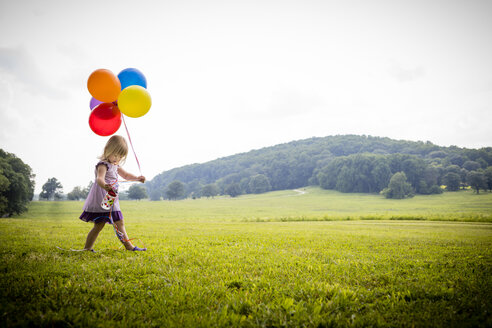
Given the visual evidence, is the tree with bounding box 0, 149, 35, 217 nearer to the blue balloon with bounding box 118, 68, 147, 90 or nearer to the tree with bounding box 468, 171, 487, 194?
the blue balloon with bounding box 118, 68, 147, 90

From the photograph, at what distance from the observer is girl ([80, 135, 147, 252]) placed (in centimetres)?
500

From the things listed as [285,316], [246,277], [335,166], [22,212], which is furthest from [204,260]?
[335,166]

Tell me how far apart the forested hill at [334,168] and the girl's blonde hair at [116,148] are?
105 m

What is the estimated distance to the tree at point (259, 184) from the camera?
12019 centimetres

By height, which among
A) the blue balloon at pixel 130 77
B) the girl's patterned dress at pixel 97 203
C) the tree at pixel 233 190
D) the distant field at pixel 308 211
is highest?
the blue balloon at pixel 130 77

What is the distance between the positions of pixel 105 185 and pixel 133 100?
2.21 meters

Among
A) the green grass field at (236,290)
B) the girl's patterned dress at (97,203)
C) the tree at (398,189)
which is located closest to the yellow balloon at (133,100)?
the girl's patterned dress at (97,203)

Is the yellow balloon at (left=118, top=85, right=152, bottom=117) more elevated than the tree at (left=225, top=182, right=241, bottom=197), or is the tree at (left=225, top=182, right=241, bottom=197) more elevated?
the yellow balloon at (left=118, top=85, right=152, bottom=117)

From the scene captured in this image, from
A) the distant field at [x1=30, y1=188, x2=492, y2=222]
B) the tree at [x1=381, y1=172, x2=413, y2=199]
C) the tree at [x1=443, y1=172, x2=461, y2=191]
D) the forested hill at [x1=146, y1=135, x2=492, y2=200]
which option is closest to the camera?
the distant field at [x1=30, y1=188, x2=492, y2=222]

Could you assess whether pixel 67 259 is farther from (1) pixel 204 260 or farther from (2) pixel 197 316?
(2) pixel 197 316

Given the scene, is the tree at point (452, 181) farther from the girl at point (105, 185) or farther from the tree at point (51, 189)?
the tree at point (51, 189)

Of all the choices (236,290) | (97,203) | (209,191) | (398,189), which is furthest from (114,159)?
(209,191)

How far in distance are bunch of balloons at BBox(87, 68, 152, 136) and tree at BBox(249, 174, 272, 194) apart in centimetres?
11514

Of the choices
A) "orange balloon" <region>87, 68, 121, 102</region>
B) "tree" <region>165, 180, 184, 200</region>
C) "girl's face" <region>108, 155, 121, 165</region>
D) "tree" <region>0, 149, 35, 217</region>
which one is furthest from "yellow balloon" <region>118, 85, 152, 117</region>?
"tree" <region>165, 180, 184, 200</region>
